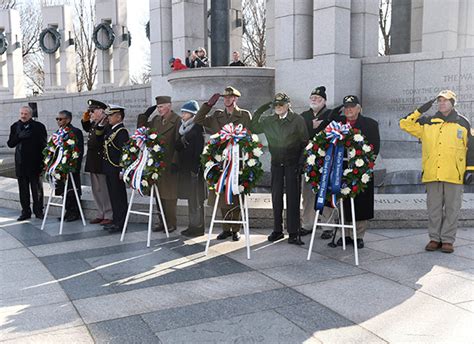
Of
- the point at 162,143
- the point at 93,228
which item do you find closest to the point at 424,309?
the point at 162,143

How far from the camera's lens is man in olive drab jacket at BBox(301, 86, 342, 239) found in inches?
282

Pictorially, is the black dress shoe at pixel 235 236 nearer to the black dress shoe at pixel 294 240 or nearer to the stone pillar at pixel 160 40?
the black dress shoe at pixel 294 240

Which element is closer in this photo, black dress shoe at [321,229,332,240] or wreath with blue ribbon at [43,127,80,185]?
black dress shoe at [321,229,332,240]

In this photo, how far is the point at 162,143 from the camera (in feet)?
24.3

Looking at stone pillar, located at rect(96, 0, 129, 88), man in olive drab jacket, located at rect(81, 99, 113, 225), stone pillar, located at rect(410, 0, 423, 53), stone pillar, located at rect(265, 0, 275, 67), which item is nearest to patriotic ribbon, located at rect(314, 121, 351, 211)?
man in olive drab jacket, located at rect(81, 99, 113, 225)

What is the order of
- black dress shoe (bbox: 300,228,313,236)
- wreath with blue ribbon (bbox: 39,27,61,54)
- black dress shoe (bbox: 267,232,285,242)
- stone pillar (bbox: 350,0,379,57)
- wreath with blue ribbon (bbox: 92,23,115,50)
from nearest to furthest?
1. black dress shoe (bbox: 267,232,285,242)
2. black dress shoe (bbox: 300,228,313,236)
3. stone pillar (bbox: 350,0,379,57)
4. wreath with blue ribbon (bbox: 92,23,115,50)
5. wreath with blue ribbon (bbox: 39,27,61,54)

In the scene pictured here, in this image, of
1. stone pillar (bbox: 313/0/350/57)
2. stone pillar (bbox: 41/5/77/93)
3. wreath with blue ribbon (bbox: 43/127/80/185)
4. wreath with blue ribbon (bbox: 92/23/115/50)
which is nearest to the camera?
wreath with blue ribbon (bbox: 43/127/80/185)

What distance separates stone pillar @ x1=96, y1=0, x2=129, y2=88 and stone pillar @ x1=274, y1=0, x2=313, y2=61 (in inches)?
737

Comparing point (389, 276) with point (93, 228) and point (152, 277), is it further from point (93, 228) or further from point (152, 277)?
point (93, 228)

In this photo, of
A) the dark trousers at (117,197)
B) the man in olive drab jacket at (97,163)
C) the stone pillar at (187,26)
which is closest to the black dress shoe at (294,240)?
the dark trousers at (117,197)

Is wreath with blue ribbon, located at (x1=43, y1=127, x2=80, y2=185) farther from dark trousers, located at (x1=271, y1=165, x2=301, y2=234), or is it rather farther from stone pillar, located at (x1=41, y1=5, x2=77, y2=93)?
stone pillar, located at (x1=41, y1=5, x2=77, y2=93)

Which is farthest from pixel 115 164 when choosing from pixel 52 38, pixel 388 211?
pixel 52 38

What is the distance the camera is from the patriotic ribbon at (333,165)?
617cm

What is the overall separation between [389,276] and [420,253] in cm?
112
